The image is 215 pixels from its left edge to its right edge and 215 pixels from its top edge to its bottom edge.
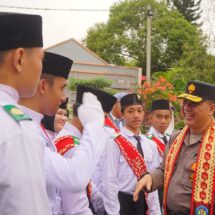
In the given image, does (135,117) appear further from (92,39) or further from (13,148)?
(92,39)

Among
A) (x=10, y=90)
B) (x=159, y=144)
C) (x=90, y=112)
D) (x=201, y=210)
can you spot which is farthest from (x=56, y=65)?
(x=159, y=144)

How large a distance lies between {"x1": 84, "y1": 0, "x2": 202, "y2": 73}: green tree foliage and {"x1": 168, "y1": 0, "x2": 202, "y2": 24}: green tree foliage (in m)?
8.07

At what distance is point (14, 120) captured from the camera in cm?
153

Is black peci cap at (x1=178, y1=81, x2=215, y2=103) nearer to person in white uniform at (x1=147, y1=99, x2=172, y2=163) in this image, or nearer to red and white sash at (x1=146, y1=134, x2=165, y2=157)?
red and white sash at (x1=146, y1=134, x2=165, y2=157)

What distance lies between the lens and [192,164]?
3.78 meters

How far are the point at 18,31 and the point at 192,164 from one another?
2422mm

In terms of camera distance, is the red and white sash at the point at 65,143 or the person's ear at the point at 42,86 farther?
the red and white sash at the point at 65,143

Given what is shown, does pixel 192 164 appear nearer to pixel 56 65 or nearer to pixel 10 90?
pixel 56 65

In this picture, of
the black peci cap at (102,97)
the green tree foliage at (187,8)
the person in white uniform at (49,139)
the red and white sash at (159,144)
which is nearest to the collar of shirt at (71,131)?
the black peci cap at (102,97)

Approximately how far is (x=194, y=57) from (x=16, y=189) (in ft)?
64.9

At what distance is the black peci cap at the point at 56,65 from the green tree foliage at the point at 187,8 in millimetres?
54859

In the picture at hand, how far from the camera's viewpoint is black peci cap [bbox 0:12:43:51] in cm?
167

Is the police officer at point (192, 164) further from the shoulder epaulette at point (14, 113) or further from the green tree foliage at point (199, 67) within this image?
the green tree foliage at point (199, 67)

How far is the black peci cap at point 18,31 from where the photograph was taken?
1.67 m
